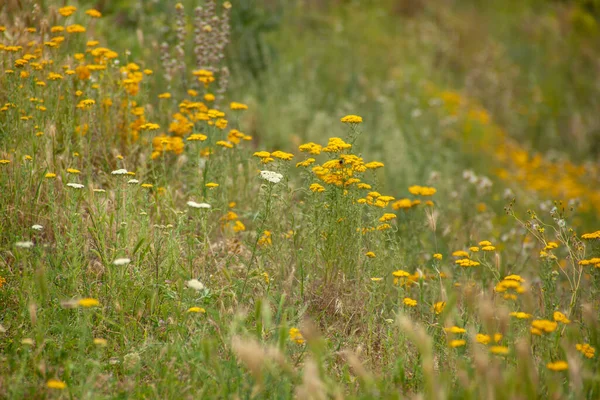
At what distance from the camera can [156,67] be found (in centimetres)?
554

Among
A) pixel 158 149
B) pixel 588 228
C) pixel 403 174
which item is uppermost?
pixel 158 149

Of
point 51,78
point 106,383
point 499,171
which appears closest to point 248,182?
point 51,78

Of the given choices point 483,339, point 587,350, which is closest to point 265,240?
point 483,339

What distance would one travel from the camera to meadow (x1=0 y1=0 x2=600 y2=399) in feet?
8.47

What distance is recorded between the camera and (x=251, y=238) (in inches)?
157

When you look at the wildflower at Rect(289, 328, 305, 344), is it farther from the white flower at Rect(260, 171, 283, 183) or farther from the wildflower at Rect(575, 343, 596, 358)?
the wildflower at Rect(575, 343, 596, 358)

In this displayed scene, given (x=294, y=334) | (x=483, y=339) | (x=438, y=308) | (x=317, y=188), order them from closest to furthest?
1. (x=483, y=339)
2. (x=294, y=334)
3. (x=438, y=308)
4. (x=317, y=188)

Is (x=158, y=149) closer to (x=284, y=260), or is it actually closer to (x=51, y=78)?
(x=51, y=78)

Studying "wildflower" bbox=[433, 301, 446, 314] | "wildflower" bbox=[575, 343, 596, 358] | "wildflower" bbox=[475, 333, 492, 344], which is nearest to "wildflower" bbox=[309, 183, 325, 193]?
"wildflower" bbox=[433, 301, 446, 314]

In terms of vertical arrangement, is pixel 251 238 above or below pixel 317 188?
below

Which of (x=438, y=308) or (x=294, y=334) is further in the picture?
(x=438, y=308)

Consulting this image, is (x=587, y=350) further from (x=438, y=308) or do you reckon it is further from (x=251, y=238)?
(x=251, y=238)

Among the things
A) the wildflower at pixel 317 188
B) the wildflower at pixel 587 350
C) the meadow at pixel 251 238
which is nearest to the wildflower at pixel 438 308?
the meadow at pixel 251 238

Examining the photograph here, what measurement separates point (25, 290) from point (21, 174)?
2.84 ft
